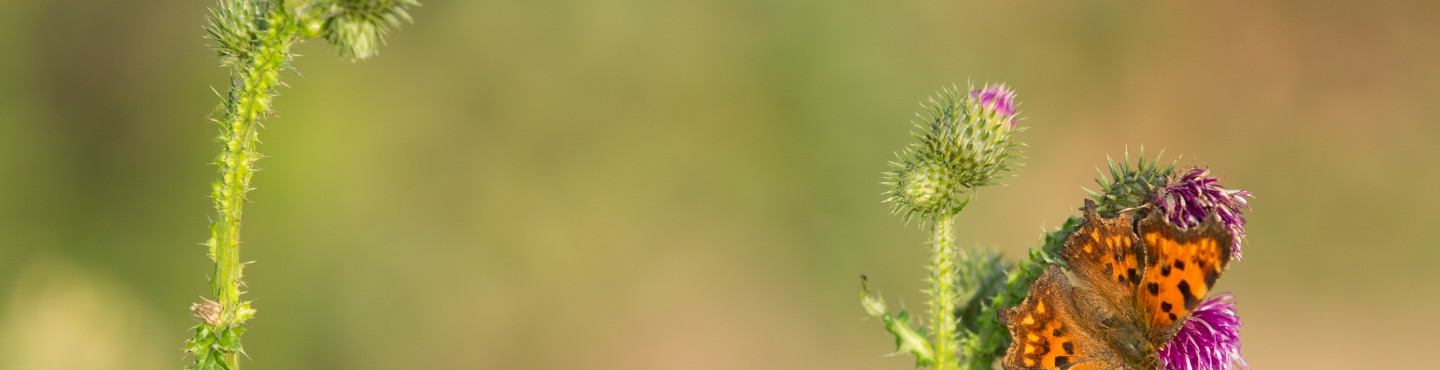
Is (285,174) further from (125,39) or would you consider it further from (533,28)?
(533,28)

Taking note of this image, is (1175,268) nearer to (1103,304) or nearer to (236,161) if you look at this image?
(1103,304)

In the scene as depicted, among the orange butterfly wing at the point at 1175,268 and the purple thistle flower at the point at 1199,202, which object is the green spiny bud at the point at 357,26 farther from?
the purple thistle flower at the point at 1199,202

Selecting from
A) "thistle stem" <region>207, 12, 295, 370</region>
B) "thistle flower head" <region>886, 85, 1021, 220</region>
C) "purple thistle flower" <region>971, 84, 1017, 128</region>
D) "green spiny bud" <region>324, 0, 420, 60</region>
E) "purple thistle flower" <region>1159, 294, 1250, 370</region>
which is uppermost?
"purple thistle flower" <region>971, 84, 1017, 128</region>

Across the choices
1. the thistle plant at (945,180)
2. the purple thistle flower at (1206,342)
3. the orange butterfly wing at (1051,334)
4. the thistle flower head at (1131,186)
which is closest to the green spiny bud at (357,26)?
the thistle plant at (945,180)

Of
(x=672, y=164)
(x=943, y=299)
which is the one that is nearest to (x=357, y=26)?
(x=943, y=299)

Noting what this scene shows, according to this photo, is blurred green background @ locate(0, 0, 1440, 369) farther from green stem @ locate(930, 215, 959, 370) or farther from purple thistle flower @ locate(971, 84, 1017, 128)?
purple thistle flower @ locate(971, 84, 1017, 128)

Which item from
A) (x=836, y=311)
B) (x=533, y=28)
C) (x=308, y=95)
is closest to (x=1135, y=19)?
(x=836, y=311)

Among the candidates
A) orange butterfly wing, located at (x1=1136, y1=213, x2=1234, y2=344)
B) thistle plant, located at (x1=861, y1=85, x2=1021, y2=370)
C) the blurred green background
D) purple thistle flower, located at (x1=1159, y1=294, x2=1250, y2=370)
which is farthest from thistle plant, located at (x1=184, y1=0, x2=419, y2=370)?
the blurred green background
